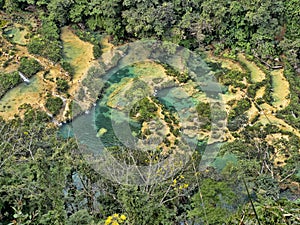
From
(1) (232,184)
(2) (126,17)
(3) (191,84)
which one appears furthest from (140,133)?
(2) (126,17)

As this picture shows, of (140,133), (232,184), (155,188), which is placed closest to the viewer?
(155,188)

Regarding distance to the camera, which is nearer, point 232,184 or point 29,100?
point 232,184

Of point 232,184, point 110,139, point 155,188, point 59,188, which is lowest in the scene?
point 110,139

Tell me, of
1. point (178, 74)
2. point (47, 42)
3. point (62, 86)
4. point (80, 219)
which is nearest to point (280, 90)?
point (178, 74)

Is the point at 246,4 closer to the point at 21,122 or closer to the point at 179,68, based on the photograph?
the point at 179,68

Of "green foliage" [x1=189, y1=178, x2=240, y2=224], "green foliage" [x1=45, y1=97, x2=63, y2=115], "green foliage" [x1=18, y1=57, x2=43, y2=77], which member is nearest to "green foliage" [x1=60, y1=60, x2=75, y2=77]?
"green foliage" [x1=18, y1=57, x2=43, y2=77]

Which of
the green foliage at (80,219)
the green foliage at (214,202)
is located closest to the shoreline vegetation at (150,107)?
the green foliage at (214,202)

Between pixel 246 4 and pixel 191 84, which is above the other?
pixel 246 4
